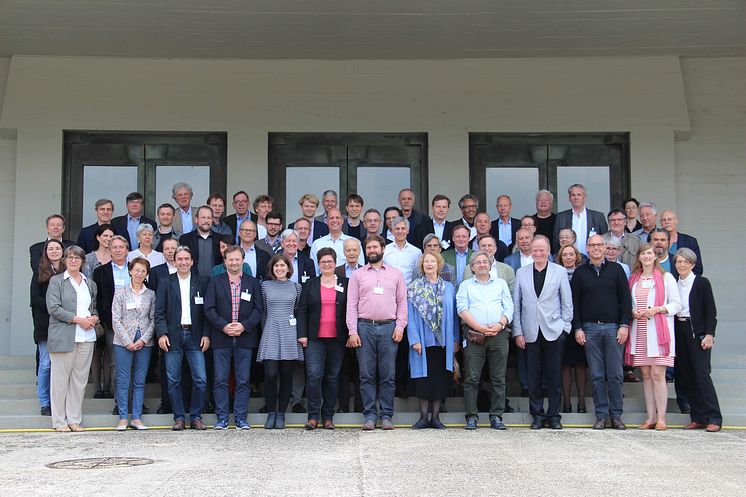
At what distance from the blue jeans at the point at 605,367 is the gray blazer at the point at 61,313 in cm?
477

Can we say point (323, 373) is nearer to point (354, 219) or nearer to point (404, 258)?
point (404, 258)

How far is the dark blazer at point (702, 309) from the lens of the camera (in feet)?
30.3

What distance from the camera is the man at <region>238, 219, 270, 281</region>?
973cm

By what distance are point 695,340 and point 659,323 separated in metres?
0.40

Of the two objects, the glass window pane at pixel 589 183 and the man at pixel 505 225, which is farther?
the glass window pane at pixel 589 183

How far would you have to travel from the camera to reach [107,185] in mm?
12656

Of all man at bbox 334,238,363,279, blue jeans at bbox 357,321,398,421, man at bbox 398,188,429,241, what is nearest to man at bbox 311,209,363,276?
man at bbox 334,238,363,279

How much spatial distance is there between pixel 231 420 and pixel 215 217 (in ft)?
7.61

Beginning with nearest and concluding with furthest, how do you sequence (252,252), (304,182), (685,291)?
(685,291)
(252,252)
(304,182)

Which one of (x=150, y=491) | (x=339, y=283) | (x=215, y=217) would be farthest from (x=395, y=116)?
(x=150, y=491)

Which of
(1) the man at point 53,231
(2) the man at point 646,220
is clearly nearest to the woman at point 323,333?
(1) the man at point 53,231

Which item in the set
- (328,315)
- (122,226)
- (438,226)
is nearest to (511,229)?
(438,226)

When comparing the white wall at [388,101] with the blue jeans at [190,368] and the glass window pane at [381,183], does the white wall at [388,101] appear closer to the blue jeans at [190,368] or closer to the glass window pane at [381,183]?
the glass window pane at [381,183]

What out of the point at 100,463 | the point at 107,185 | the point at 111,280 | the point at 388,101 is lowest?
the point at 100,463
